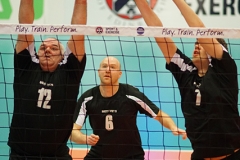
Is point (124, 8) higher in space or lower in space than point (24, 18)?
higher

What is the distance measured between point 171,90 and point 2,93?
5.95 ft

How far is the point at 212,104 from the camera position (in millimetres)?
3838

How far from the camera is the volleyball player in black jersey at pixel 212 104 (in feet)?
12.4

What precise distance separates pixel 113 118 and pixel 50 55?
811 millimetres

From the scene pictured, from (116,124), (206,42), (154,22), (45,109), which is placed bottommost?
(116,124)

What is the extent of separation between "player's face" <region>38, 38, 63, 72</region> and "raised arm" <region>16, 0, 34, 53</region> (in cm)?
13

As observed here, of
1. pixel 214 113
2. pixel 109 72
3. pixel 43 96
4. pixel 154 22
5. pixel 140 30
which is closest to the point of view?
pixel 140 30

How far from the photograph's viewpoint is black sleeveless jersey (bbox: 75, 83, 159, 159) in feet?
14.5

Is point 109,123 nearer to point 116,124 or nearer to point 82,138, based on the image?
point 116,124

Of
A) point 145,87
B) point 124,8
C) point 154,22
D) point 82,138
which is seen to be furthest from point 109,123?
point 124,8

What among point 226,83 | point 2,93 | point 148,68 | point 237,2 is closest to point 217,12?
point 237,2

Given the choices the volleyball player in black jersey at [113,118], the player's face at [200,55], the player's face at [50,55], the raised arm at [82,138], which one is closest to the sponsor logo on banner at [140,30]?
the player's face at [200,55]

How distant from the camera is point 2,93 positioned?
18.3 feet

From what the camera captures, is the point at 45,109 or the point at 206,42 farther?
the point at 45,109
